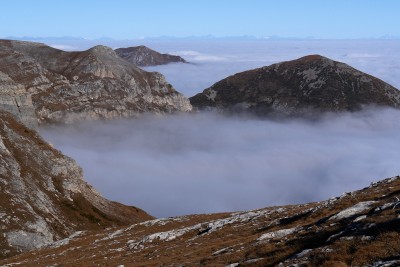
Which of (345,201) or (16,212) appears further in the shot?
(16,212)

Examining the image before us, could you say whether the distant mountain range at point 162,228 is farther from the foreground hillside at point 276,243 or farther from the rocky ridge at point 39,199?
the rocky ridge at point 39,199

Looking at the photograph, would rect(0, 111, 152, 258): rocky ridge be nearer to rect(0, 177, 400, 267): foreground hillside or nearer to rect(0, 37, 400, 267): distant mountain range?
rect(0, 37, 400, 267): distant mountain range

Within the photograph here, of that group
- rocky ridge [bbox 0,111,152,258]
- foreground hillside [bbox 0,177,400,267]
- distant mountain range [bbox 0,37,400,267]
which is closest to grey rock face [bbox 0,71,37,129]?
distant mountain range [bbox 0,37,400,267]

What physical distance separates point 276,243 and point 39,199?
78136 millimetres

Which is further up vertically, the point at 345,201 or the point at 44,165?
the point at 345,201

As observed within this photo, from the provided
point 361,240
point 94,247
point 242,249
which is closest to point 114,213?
point 94,247

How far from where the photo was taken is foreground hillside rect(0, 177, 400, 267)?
2579 cm

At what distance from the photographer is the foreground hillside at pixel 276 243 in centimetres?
2579

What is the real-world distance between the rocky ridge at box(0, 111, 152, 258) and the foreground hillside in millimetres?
16340

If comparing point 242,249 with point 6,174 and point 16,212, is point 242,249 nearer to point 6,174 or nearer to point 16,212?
point 16,212

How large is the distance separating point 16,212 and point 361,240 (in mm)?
75271

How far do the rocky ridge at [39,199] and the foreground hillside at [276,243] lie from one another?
1634 centimetres

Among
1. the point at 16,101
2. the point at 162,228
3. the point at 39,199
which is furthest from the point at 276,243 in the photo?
the point at 16,101

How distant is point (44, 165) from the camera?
382 feet
